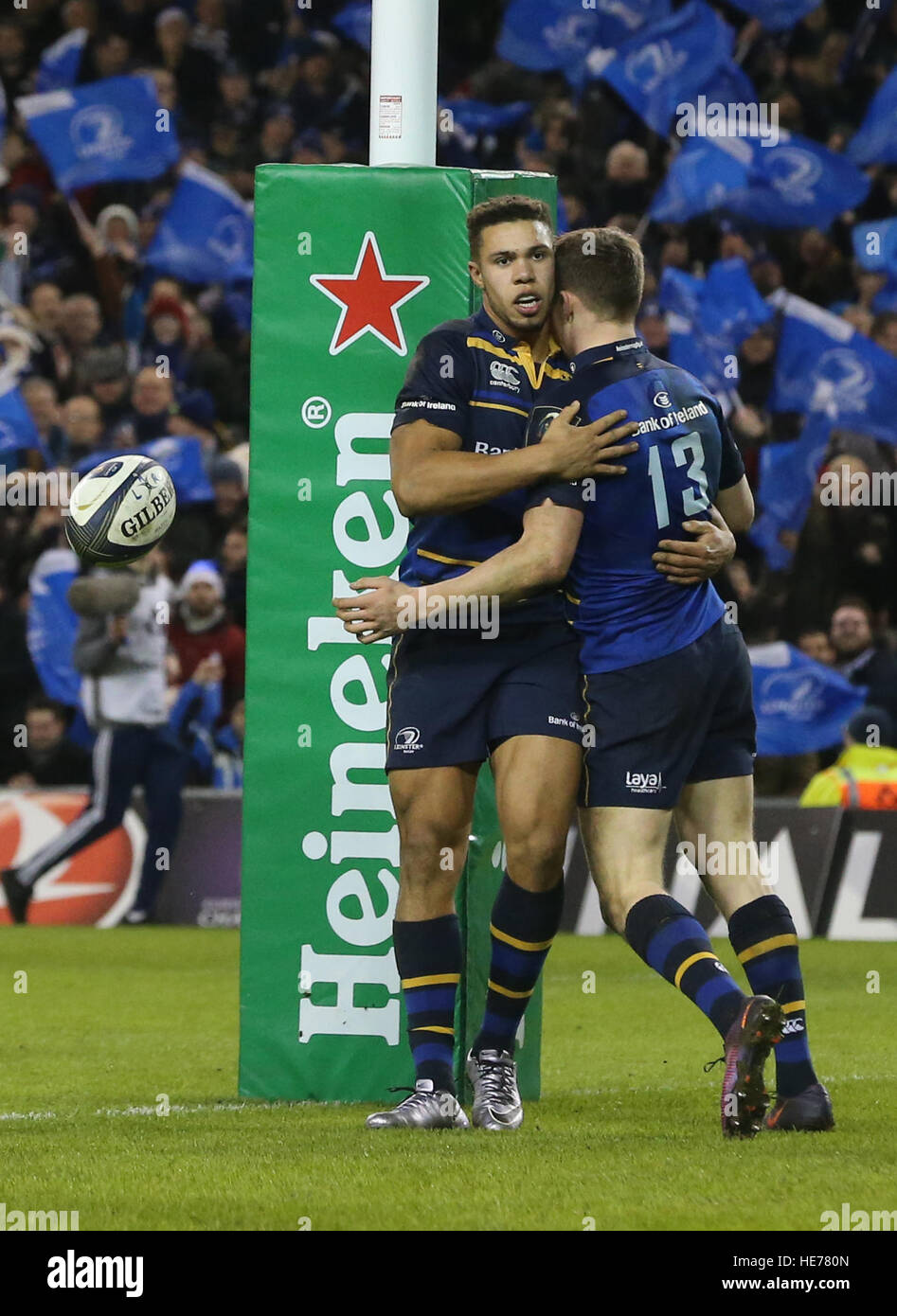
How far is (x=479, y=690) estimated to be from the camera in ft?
16.4

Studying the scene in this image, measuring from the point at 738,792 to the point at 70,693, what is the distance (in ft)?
25.8

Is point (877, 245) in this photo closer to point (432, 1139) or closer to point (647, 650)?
point (647, 650)

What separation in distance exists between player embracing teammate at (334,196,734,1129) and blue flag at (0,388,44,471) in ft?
26.9

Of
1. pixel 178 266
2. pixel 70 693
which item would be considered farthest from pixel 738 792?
pixel 178 266

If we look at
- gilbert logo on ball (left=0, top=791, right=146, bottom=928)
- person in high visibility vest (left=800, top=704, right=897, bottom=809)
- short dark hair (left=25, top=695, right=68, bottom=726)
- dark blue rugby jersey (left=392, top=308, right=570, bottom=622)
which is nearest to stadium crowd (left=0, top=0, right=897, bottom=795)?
short dark hair (left=25, top=695, right=68, bottom=726)

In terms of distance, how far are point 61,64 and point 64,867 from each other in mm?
6405

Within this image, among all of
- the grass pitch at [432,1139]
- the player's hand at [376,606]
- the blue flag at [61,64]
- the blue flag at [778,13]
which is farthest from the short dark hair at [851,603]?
the player's hand at [376,606]

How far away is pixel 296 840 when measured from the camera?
5648 mm

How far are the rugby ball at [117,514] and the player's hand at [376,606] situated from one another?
97 cm

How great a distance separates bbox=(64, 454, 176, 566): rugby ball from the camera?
18.3 feet

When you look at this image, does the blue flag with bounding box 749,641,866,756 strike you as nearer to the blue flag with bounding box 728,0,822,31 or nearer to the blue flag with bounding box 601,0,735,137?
the blue flag with bounding box 601,0,735,137

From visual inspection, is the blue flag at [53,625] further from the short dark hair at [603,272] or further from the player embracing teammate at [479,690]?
the short dark hair at [603,272]

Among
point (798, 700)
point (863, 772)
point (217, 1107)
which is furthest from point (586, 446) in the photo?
point (798, 700)

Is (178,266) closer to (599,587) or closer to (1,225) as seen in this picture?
(1,225)
